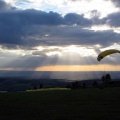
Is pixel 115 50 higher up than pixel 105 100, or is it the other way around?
pixel 115 50

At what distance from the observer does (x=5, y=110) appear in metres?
29.1

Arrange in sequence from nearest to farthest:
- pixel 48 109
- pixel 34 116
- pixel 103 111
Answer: pixel 34 116 < pixel 103 111 < pixel 48 109

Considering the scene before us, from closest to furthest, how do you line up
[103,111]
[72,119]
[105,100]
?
[72,119] → [103,111] → [105,100]

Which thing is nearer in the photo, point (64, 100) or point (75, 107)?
point (75, 107)

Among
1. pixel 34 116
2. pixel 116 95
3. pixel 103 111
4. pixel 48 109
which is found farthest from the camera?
pixel 116 95

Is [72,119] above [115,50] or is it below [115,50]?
below

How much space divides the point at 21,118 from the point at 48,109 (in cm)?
487

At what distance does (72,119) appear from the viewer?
23.8 m

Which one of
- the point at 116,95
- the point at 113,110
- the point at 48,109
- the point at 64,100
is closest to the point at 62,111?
the point at 48,109

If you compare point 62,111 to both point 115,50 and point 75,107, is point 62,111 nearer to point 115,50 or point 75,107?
point 75,107

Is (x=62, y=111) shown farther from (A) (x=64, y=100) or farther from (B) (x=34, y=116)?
(A) (x=64, y=100)

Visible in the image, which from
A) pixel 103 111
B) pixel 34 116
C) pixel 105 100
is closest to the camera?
pixel 34 116

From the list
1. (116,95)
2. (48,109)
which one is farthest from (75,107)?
(116,95)

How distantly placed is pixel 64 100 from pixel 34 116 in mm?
11006
